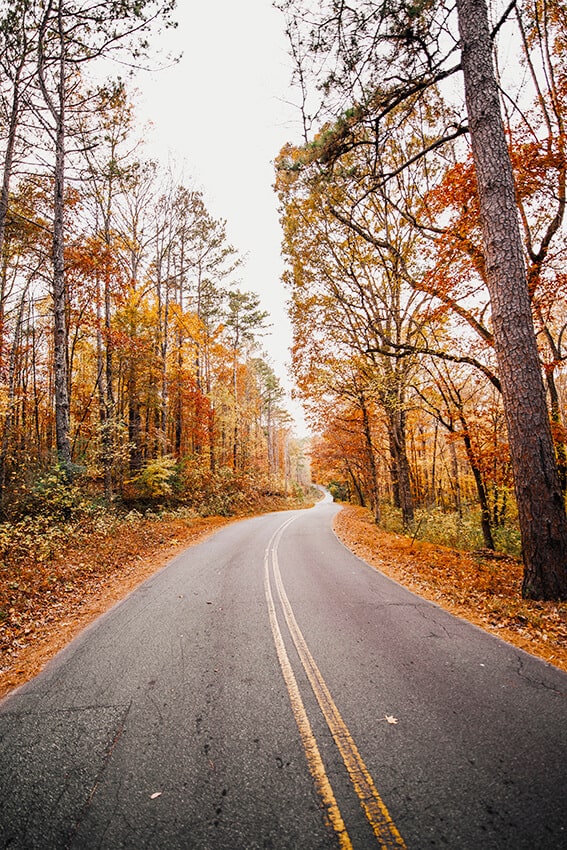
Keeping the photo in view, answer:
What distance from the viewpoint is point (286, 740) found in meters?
2.92

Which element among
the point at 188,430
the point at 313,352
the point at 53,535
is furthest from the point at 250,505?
the point at 53,535

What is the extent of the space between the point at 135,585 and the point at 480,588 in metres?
6.99

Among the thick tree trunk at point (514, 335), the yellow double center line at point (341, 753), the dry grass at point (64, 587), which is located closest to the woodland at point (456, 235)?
the thick tree trunk at point (514, 335)

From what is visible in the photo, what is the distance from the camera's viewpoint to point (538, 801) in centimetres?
225

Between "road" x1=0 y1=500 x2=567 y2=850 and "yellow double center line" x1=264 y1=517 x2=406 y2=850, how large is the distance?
0.04 feet

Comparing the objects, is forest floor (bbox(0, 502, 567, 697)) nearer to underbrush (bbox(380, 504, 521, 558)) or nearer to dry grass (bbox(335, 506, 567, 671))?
dry grass (bbox(335, 506, 567, 671))

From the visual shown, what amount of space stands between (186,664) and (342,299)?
11.1 meters

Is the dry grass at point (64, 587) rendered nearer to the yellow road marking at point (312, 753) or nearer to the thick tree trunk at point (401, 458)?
the yellow road marking at point (312, 753)

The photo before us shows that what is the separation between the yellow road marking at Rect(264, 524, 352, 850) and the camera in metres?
2.15

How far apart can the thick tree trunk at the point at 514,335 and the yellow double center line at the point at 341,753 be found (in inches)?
156

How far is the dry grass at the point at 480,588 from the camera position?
4.59m

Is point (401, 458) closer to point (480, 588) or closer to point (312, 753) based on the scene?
point (480, 588)

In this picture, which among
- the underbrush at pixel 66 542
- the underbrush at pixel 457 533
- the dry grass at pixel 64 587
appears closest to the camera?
the dry grass at pixel 64 587

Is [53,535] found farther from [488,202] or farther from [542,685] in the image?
[488,202]
